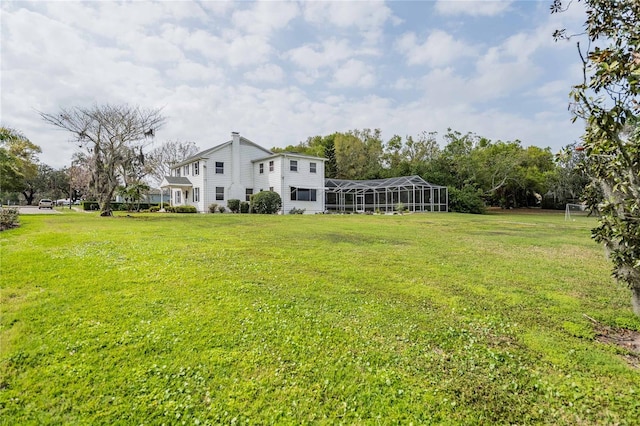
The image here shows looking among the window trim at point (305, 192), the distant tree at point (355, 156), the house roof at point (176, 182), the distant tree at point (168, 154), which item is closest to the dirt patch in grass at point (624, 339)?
the window trim at point (305, 192)

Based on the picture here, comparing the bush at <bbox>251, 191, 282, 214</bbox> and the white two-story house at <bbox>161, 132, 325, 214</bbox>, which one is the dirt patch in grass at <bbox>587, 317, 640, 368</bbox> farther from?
the white two-story house at <bbox>161, 132, 325, 214</bbox>

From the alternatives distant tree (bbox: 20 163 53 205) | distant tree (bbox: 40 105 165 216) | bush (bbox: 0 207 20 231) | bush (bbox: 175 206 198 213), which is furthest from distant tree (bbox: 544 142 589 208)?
distant tree (bbox: 20 163 53 205)

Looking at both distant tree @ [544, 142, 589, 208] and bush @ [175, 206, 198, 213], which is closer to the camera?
bush @ [175, 206, 198, 213]

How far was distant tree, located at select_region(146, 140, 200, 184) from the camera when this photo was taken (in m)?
43.9

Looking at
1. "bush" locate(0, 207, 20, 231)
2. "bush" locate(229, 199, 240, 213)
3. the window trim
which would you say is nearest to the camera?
"bush" locate(0, 207, 20, 231)

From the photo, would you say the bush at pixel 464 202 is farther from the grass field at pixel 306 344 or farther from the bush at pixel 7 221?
the bush at pixel 7 221

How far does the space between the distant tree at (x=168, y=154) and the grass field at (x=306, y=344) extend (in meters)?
41.1

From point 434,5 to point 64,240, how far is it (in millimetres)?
13838

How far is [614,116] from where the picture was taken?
2795 millimetres

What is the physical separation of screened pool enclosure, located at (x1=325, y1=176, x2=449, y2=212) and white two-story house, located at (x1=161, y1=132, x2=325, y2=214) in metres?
2.68

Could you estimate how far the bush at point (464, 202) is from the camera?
101 ft

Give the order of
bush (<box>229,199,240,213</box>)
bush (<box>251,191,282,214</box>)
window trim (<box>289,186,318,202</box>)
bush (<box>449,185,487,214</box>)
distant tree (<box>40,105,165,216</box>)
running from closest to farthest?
distant tree (<box>40,105,165,216</box>)
bush (<box>251,191,282,214</box>)
bush (<box>229,199,240,213</box>)
window trim (<box>289,186,318,202</box>)
bush (<box>449,185,487,214</box>)

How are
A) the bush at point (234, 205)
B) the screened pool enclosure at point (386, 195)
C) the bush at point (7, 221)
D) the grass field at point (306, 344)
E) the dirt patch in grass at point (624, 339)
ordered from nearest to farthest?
the grass field at point (306, 344)
the dirt patch in grass at point (624, 339)
the bush at point (7, 221)
the bush at point (234, 205)
the screened pool enclosure at point (386, 195)

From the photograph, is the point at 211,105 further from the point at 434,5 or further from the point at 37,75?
the point at 434,5
